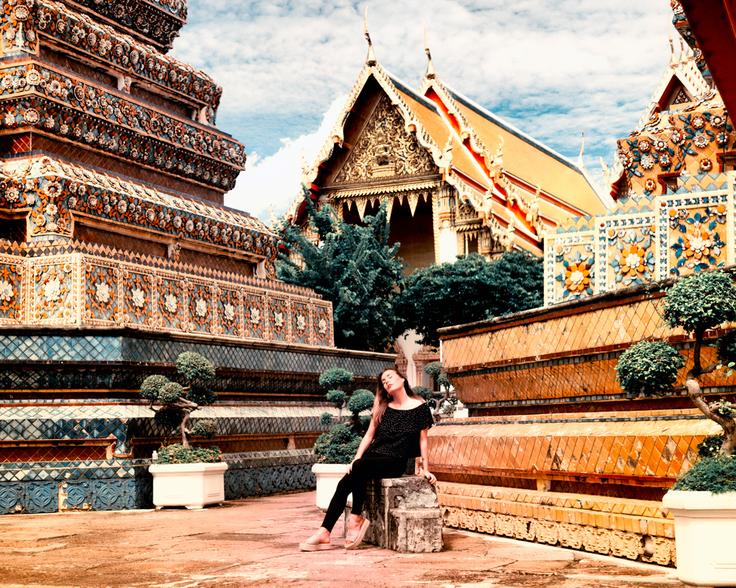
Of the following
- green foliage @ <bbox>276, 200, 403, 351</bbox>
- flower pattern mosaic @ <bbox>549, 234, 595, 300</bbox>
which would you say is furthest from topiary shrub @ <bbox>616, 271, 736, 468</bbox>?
green foliage @ <bbox>276, 200, 403, 351</bbox>

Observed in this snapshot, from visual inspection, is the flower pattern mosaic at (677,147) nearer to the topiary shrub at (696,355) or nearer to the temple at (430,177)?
the topiary shrub at (696,355)

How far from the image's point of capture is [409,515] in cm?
646

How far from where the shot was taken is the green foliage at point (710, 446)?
507cm

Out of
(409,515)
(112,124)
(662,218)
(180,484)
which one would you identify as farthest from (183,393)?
(662,218)

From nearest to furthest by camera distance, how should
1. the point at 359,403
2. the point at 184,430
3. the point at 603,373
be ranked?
1. the point at 603,373
2. the point at 359,403
3. the point at 184,430

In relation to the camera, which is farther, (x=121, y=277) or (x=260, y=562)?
(x=121, y=277)

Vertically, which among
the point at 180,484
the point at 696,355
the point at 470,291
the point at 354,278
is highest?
the point at 354,278

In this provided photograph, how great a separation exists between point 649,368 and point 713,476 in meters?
0.61

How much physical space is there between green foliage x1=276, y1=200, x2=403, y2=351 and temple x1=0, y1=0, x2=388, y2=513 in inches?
180

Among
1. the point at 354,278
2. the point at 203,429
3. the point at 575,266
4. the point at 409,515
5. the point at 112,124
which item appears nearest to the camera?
the point at 409,515

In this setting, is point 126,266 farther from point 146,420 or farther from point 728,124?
point 728,124

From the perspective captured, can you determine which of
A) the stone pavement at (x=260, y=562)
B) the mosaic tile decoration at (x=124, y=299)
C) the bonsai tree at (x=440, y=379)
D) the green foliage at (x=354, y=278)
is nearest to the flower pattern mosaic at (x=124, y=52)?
the mosaic tile decoration at (x=124, y=299)

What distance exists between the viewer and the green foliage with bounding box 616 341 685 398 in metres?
5.01

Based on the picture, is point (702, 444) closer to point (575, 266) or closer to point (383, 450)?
point (383, 450)
